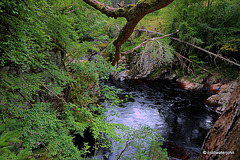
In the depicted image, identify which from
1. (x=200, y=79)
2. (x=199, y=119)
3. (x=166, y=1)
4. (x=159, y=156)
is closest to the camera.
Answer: (x=166, y=1)

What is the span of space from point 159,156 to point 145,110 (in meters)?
4.64

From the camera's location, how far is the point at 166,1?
122 centimetres

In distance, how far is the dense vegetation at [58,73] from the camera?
143 centimetres

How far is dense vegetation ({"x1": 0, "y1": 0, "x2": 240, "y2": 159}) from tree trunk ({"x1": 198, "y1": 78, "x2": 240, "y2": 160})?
1.62 m

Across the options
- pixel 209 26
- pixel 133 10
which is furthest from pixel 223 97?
pixel 133 10

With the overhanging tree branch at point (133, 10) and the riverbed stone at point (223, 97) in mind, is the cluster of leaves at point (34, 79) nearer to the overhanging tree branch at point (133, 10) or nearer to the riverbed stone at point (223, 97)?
the overhanging tree branch at point (133, 10)

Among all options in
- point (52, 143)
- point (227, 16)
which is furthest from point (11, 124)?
point (227, 16)

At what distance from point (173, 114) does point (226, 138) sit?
244 inches

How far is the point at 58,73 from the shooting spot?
2.79m

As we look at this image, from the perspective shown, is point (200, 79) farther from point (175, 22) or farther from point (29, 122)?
point (29, 122)

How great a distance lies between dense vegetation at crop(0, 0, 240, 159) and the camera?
4.70 feet

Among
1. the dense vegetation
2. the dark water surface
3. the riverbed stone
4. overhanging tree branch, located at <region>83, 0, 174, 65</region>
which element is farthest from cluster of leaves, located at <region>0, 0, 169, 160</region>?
the riverbed stone

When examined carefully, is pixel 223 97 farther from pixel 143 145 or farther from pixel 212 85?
pixel 143 145

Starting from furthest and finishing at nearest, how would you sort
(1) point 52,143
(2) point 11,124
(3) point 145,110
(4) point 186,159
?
(3) point 145,110 < (4) point 186,159 < (1) point 52,143 < (2) point 11,124
